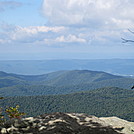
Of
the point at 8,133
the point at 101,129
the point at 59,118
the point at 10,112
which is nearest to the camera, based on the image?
the point at 8,133

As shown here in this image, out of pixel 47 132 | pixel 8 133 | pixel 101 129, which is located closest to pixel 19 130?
pixel 8 133

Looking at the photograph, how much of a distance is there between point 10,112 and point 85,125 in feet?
28.6

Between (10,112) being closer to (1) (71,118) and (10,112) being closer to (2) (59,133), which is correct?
(1) (71,118)

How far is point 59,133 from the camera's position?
13.1 meters

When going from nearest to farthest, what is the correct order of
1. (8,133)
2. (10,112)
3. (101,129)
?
(8,133)
(101,129)
(10,112)

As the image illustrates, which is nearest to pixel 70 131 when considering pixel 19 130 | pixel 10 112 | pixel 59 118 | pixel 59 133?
pixel 59 133

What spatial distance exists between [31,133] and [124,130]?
6134mm

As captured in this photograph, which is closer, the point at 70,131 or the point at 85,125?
the point at 70,131

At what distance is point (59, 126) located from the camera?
1391cm

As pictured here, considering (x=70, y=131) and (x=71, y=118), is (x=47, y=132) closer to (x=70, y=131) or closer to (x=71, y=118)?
(x=70, y=131)

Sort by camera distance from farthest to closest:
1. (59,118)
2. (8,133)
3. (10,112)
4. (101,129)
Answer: (10,112) < (59,118) < (101,129) < (8,133)

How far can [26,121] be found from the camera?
1476 cm

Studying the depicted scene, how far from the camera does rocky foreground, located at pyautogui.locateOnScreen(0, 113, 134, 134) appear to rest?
44.1 feet

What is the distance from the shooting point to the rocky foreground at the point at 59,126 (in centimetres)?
1345
